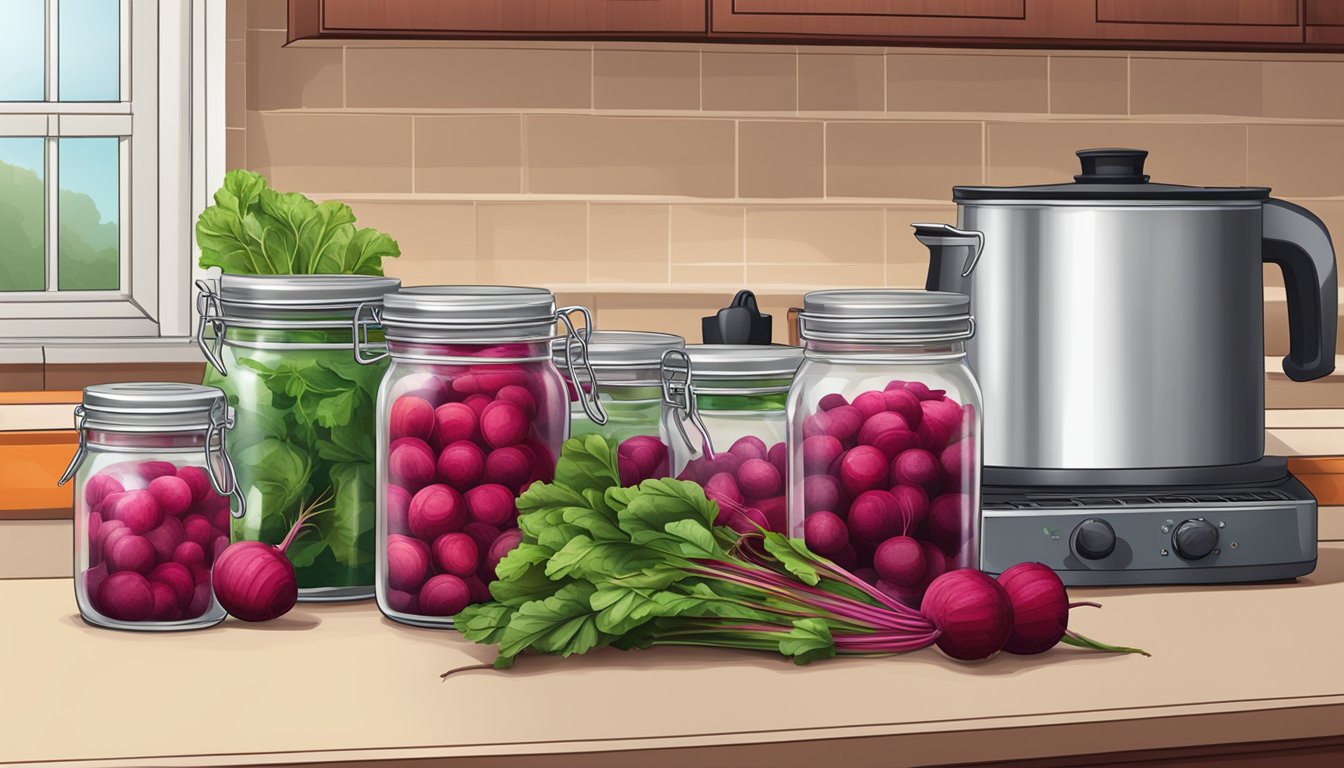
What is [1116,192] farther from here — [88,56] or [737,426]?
[88,56]

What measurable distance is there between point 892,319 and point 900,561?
15cm

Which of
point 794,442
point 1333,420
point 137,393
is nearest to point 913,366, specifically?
point 794,442

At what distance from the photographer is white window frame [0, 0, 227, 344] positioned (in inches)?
80.3

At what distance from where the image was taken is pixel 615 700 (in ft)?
2.26

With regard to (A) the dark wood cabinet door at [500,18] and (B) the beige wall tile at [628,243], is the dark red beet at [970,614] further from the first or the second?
(B) the beige wall tile at [628,243]

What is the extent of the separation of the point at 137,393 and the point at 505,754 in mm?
355

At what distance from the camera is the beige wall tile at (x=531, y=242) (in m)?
1.97

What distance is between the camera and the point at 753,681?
0.73 m

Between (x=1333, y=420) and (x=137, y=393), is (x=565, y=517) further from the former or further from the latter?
(x=1333, y=420)

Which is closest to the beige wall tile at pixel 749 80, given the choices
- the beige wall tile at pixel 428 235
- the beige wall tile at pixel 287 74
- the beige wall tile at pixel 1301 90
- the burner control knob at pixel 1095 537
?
the beige wall tile at pixel 428 235

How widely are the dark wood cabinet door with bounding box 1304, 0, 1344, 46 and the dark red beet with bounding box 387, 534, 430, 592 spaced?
4.90ft

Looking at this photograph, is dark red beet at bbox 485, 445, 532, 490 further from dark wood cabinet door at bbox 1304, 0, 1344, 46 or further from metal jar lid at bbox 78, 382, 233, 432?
dark wood cabinet door at bbox 1304, 0, 1344, 46

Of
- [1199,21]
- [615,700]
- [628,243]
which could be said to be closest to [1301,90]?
[1199,21]

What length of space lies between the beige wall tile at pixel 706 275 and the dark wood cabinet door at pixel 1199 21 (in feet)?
1.92
